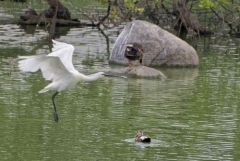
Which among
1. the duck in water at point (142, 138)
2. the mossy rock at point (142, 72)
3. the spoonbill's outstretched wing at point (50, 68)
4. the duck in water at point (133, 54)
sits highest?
the spoonbill's outstretched wing at point (50, 68)

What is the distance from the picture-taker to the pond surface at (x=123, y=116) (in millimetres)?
12953

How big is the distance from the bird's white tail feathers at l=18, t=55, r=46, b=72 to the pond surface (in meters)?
1.20

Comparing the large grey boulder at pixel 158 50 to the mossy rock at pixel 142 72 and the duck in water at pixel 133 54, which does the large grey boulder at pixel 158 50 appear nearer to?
the duck in water at pixel 133 54

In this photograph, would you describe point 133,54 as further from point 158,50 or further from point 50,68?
point 50,68

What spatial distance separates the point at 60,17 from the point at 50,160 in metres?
21.5

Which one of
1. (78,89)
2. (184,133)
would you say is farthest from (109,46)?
(184,133)

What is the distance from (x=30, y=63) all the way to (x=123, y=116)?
3288 mm

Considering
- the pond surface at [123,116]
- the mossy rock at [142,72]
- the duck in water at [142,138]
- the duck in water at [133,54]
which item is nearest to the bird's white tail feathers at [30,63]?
the pond surface at [123,116]

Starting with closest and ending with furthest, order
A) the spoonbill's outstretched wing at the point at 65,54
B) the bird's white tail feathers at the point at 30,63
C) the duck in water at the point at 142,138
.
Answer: the bird's white tail feathers at the point at 30,63 < the duck in water at the point at 142,138 < the spoonbill's outstretched wing at the point at 65,54

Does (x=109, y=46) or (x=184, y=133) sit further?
(x=109, y=46)

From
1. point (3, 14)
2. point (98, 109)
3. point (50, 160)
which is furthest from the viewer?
point (3, 14)

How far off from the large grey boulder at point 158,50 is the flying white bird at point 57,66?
9.31 meters

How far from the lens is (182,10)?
28.7 m

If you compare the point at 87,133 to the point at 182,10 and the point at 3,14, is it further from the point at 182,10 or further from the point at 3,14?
the point at 3,14
